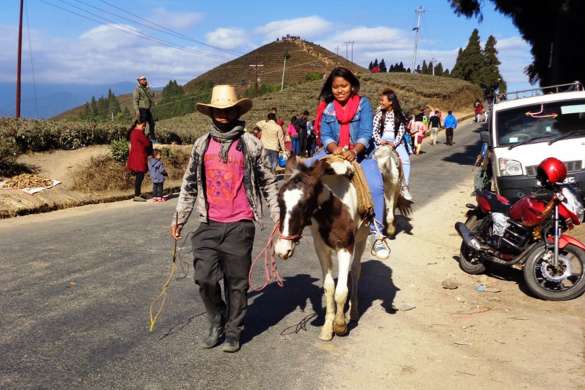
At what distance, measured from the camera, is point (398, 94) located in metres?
66.2

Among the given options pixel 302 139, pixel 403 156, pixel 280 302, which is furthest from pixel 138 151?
pixel 302 139

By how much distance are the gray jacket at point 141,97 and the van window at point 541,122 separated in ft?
35.1

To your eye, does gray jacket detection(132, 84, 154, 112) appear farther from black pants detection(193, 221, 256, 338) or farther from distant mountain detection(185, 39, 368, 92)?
distant mountain detection(185, 39, 368, 92)

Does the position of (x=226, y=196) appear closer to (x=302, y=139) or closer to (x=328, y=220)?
(x=328, y=220)

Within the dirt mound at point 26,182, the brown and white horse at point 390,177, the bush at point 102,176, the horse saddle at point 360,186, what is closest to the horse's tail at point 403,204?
the brown and white horse at point 390,177

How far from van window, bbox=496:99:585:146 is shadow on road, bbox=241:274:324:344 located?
578cm

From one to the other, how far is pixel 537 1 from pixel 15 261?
2277 centimetres

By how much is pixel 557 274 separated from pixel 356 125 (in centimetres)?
313

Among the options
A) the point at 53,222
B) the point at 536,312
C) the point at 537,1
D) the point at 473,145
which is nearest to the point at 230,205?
the point at 536,312

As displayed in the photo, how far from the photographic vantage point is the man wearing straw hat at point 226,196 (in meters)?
4.37

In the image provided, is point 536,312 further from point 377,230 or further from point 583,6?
point 583,6

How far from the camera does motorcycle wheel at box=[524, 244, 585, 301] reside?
6.06m

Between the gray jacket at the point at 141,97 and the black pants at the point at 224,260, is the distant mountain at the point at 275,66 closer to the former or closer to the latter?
the gray jacket at the point at 141,97

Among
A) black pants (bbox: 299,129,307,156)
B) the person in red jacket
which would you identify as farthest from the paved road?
black pants (bbox: 299,129,307,156)
